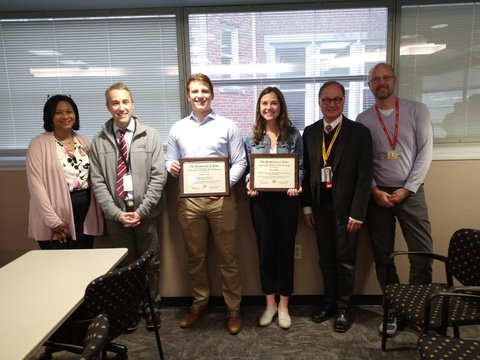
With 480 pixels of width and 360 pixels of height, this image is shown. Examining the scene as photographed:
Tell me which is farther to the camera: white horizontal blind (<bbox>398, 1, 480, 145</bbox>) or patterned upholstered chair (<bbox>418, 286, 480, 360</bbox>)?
white horizontal blind (<bbox>398, 1, 480, 145</bbox>)

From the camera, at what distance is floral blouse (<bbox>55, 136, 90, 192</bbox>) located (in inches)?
92.6

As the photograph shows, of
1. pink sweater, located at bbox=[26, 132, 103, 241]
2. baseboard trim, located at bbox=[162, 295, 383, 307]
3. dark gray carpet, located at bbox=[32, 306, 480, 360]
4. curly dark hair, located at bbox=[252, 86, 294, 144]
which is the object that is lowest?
dark gray carpet, located at bbox=[32, 306, 480, 360]

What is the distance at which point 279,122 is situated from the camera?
2.34m

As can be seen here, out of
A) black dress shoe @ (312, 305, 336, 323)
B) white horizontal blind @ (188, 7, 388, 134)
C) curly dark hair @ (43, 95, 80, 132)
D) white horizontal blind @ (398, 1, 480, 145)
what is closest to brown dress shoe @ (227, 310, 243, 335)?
black dress shoe @ (312, 305, 336, 323)

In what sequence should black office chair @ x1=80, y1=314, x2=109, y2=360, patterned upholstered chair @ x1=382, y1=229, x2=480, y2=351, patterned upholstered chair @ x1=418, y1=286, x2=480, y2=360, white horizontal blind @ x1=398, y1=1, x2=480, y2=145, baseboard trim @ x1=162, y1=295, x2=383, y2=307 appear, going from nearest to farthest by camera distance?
1. black office chair @ x1=80, y1=314, x2=109, y2=360
2. patterned upholstered chair @ x1=418, y1=286, x2=480, y2=360
3. patterned upholstered chair @ x1=382, y1=229, x2=480, y2=351
4. white horizontal blind @ x1=398, y1=1, x2=480, y2=145
5. baseboard trim @ x1=162, y1=295, x2=383, y2=307

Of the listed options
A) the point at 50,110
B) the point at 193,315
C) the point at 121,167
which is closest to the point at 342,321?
the point at 193,315

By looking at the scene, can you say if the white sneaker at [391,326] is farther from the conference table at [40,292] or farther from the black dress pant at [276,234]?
the conference table at [40,292]

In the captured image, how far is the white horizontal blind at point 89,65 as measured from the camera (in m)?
2.86

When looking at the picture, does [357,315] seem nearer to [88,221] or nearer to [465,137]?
[465,137]

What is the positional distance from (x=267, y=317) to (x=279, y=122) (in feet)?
4.82

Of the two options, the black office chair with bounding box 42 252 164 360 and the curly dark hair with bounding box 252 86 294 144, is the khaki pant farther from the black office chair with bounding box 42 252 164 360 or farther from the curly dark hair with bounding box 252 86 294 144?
the black office chair with bounding box 42 252 164 360

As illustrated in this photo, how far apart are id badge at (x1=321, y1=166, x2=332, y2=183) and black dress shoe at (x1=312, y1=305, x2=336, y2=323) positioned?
3.38 feet

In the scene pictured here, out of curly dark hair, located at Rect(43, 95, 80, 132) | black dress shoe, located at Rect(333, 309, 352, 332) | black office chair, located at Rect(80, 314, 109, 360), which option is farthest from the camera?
black dress shoe, located at Rect(333, 309, 352, 332)

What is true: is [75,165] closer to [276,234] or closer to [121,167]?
[121,167]
